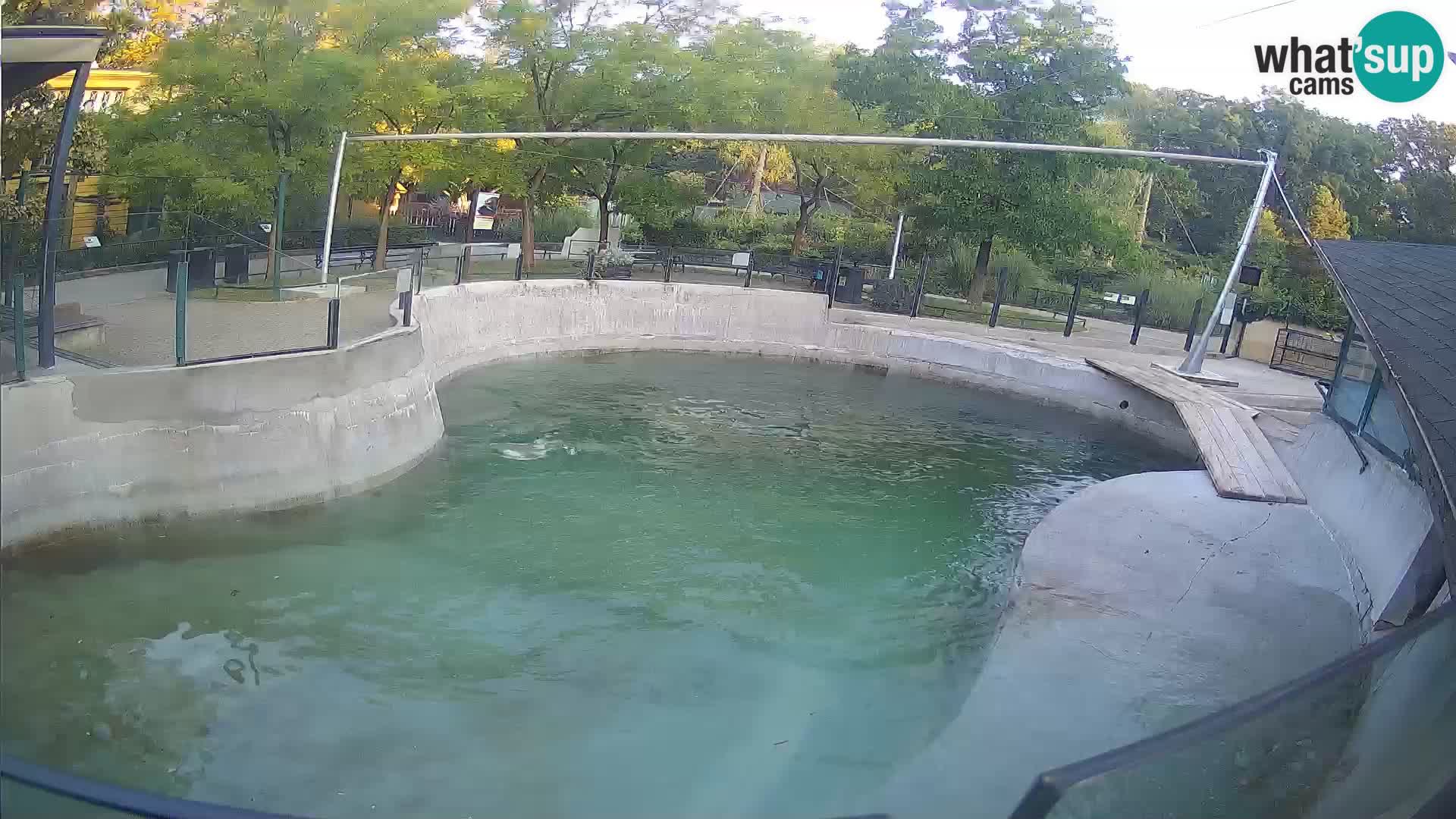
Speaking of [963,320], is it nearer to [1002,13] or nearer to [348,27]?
[1002,13]

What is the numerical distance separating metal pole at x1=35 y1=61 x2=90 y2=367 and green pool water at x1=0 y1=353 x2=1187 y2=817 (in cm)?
194

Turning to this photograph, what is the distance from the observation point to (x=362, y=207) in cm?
2859

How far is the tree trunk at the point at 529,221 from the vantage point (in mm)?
24844

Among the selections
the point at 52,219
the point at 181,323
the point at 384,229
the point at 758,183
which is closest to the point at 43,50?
the point at 52,219

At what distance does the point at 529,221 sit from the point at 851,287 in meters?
8.28

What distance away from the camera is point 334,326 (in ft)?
41.5

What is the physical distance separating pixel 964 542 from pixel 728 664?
503cm

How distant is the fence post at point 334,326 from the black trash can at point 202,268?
6.44 ft

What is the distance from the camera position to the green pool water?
7.43m

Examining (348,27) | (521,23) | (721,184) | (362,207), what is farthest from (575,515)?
(721,184)

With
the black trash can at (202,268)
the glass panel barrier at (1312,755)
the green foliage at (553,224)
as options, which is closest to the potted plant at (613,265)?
the green foliage at (553,224)

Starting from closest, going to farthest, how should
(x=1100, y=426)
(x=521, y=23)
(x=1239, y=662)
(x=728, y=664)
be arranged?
(x=1239, y=662)
(x=728, y=664)
(x=1100, y=426)
(x=521, y=23)

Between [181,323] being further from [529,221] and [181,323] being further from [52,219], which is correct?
[529,221]

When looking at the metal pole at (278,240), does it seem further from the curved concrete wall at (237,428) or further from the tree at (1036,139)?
the tree at (1036,139)
